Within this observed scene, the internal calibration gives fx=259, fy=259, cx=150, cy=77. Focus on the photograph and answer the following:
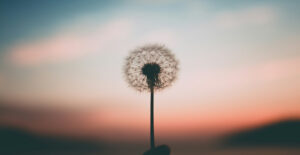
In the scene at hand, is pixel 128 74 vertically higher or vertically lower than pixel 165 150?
higher

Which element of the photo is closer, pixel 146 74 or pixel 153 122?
pixel 153 122

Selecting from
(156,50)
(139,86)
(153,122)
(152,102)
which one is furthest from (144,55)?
(153,122)

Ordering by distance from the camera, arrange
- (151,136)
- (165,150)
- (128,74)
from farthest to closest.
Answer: (128,74) < (165,150) < (151,136)

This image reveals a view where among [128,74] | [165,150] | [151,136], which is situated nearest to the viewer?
[151,136]

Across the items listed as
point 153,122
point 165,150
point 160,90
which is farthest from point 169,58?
point 165,150

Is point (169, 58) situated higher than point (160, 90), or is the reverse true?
point (169, 58)

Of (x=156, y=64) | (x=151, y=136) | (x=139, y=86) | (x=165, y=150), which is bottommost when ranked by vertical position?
(x=165, y=150)

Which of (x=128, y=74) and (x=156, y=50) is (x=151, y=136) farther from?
(x=156, y=50)

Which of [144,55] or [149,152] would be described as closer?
[149,152]

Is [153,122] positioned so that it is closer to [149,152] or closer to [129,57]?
[149,152]
